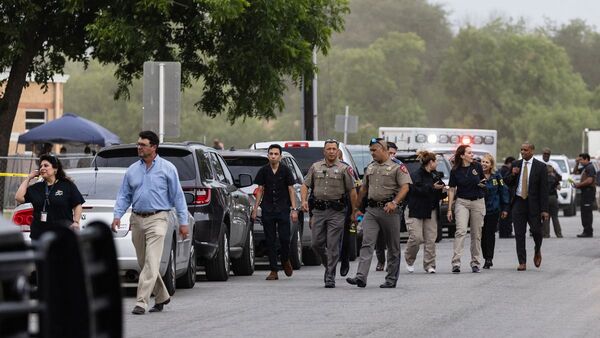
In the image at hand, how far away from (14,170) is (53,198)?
1669 cm

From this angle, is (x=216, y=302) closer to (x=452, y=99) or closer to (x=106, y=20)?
(x=106, y=20)

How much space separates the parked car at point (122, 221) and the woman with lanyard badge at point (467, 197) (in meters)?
5.01

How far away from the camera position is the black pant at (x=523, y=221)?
21.3 metres

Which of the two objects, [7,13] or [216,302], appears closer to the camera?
[216,302]

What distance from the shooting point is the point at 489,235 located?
21.7m

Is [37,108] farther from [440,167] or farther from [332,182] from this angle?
[332,182]

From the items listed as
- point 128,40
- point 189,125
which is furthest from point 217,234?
point 189,125

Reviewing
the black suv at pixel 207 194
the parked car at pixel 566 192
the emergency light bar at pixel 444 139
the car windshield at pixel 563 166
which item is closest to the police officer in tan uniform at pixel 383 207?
the black suv at pixel 207 194

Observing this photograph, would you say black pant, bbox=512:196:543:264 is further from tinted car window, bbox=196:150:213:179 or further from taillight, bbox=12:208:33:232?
taillight, bbox=12:208:33:232

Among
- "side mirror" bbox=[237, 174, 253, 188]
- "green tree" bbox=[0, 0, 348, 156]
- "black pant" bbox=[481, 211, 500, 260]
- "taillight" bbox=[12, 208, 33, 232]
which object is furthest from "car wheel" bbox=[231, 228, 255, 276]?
"green tree" bbox=[0, 0, 348, 156]

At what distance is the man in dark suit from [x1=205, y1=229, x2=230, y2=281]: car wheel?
449 centimetres

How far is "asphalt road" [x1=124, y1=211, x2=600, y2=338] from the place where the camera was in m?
12.6

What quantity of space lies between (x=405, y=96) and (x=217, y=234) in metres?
100

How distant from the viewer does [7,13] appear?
27.8 metres
